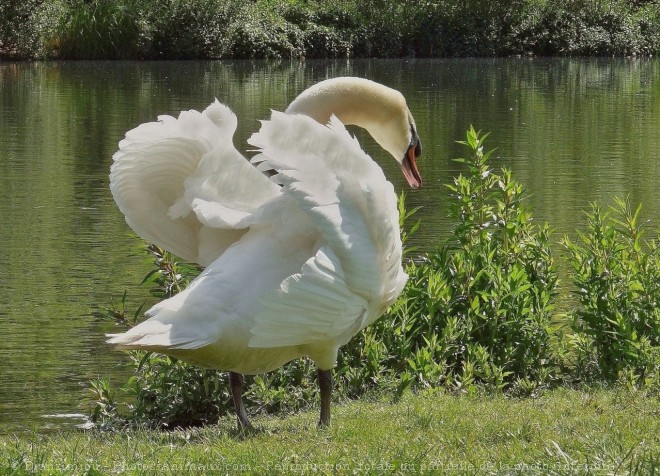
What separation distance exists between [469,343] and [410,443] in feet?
7.39

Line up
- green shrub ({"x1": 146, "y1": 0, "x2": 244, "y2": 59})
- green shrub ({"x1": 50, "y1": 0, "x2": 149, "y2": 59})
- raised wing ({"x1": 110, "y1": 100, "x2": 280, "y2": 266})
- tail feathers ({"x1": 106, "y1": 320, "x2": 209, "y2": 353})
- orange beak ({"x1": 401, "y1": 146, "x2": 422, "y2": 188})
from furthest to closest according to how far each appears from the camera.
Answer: green shrub ({"x1": 146, "y1": 0, "x2": 244, "y2": 59}) → green shrub ({"x1": 50, "y1": 0, "x2": 149, "y2": 59}) → orange beak ({"x1": 401, "y1": 146, "x2": 422, "y2": 188}) → raised wing ({"x1": 110, "y1": 100, "x2": 280, "y2": 266}) → tail feathers ({"x1": 106, "y1": 320, "x2": 209, "y2": 353})

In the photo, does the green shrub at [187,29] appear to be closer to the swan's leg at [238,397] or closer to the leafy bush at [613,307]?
the leafy bush at [613,307]

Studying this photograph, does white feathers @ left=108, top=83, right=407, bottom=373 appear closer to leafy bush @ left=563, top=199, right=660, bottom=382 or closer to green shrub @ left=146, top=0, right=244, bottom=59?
leafy bush @ left=563, top=199, right=660, bottom=382

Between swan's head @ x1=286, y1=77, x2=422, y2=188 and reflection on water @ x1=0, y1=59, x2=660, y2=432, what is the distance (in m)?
2.48

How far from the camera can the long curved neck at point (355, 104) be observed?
5781 millimetres

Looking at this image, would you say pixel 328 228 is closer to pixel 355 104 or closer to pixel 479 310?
pixel 355 104

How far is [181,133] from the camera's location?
5.10 meters

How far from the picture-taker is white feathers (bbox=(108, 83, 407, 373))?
458 cm

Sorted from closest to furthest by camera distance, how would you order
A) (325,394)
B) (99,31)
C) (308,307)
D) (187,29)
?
(308,307)
(325,394)
(99,31)
(187,29)

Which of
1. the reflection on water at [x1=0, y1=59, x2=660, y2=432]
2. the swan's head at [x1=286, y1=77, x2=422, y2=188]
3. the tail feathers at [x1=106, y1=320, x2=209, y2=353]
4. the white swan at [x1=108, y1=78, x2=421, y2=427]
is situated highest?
the swan's head at [x1=286, y1=77, x2=422, y2=188]

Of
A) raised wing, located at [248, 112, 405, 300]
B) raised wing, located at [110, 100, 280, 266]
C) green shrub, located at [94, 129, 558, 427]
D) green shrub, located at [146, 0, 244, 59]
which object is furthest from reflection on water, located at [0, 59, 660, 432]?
green shrub, located at [146, 0, 244, 59]

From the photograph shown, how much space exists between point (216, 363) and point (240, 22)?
41.9 meters

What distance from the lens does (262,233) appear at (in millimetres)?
4945

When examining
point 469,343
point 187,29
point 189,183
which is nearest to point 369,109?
point 189,183
